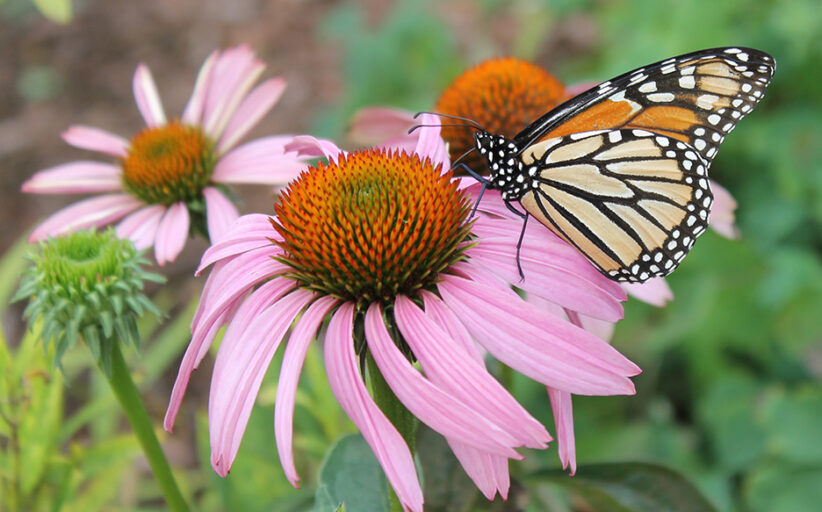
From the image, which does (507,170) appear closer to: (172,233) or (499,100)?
(499,100)

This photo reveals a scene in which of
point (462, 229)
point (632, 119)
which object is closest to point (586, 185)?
point (632, 119)

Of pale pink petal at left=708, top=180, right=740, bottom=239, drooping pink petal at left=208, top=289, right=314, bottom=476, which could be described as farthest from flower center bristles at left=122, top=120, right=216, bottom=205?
pale pink petal at left=708, top=180, right=740, bottom=239

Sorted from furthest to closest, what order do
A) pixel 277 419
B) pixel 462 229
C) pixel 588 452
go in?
pixel 588 452 → pixel 462 229 → pixel 277 419

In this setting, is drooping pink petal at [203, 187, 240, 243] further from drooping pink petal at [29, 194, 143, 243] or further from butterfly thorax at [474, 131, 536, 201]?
butterfly thorax at [474, 131, 536, 201]

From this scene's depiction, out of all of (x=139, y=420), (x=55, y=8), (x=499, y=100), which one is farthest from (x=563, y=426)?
(x=55, y=8)

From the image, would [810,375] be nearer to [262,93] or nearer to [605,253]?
[605,253]

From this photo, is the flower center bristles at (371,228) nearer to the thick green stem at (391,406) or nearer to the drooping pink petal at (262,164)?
the thick green stem at (391,406)
